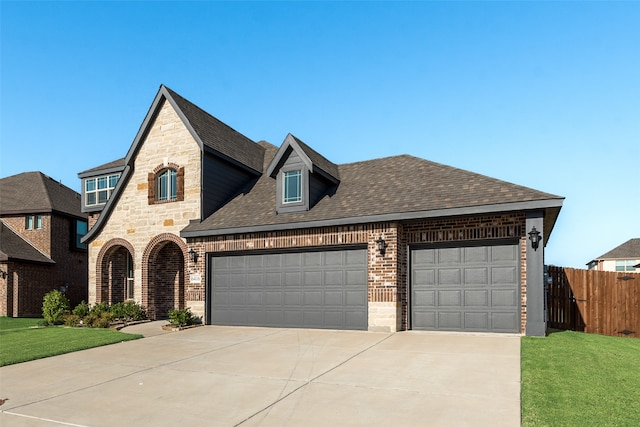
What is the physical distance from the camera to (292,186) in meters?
16.5

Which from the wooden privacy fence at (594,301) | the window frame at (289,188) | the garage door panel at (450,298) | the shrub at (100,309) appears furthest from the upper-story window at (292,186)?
the wooden privacy fence at (594,301)

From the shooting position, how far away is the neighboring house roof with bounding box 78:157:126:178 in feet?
72.1

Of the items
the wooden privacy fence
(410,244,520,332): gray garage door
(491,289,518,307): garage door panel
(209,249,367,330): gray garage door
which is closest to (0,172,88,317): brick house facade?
(209,249,367,330): gray garage door

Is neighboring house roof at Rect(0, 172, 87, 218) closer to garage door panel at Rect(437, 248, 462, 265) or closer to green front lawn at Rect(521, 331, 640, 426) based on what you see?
garage door panel at Rect(437, 248, 462, 265)

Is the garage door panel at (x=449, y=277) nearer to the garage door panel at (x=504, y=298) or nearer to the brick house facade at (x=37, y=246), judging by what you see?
the garage door panel at (x=504, y=298)

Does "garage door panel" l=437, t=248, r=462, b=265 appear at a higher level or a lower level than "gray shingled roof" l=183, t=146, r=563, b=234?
lower

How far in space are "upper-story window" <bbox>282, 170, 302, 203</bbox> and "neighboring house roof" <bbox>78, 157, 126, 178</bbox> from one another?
9684 millimetres

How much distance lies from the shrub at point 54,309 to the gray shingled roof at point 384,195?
604 centimetres

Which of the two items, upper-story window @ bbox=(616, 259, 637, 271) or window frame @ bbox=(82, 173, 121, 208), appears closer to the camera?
window frame @ bbox=(82, 173, 121, 208)

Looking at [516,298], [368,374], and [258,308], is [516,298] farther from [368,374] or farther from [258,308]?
[258,308]

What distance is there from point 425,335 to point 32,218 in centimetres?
2376

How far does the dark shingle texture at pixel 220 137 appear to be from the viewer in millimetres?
18297

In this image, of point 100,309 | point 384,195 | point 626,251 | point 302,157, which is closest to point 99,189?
point 100,309

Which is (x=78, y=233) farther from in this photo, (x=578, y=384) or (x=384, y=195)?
(x=578, y=384)
